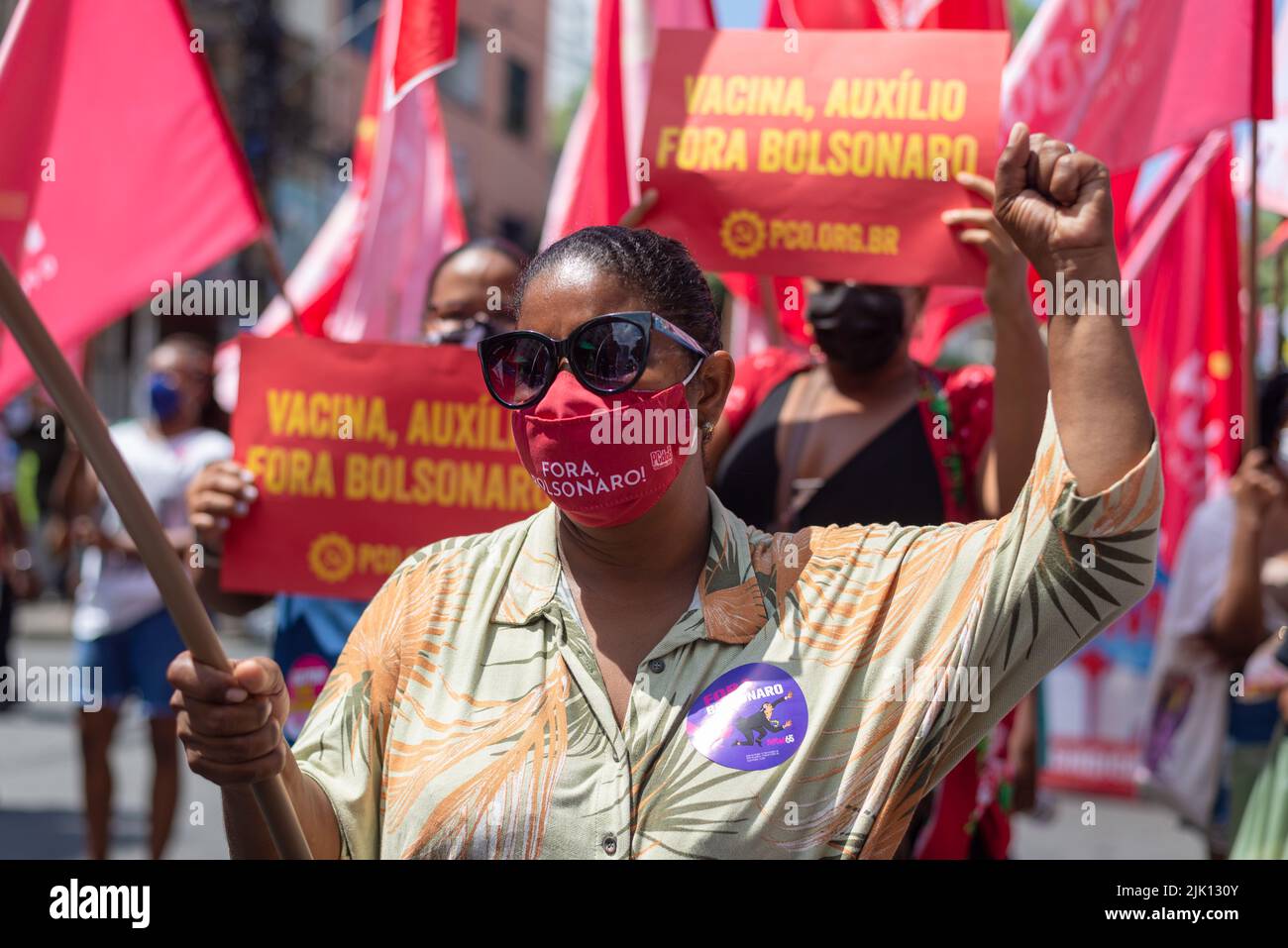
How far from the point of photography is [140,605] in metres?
5.67

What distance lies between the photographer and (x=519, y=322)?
Answer: 2037 millimetres

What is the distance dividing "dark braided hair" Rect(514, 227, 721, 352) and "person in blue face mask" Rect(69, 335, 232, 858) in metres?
3.81

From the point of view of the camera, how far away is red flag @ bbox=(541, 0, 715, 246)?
3926 mm

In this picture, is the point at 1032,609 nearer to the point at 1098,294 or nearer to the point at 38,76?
the point at 1098,294

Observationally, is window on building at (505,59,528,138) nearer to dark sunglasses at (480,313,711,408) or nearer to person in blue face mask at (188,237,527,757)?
person in blue face mask at (188,237,527,757)

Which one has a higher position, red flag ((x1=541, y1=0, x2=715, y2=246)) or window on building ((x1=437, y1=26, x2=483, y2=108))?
window on building ((x1=437, y1=26, x2=483, y2=108))

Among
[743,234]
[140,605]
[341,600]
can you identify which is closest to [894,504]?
[743,234]

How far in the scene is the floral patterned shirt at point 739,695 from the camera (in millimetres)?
1817

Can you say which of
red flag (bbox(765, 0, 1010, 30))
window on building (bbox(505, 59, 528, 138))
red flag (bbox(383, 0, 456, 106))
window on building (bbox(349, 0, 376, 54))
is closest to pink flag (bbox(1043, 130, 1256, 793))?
red flag (bbox(765, 0, 1010, 30))

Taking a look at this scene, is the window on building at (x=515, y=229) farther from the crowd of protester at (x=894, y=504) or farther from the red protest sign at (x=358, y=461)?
the red protest sign at (x=358, y=461)

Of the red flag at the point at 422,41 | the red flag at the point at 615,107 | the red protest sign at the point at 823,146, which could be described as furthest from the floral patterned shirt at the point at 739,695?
the red flag at the point at 615,107

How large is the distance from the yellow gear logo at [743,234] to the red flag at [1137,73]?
732 mm

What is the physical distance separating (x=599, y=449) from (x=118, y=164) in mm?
2383
